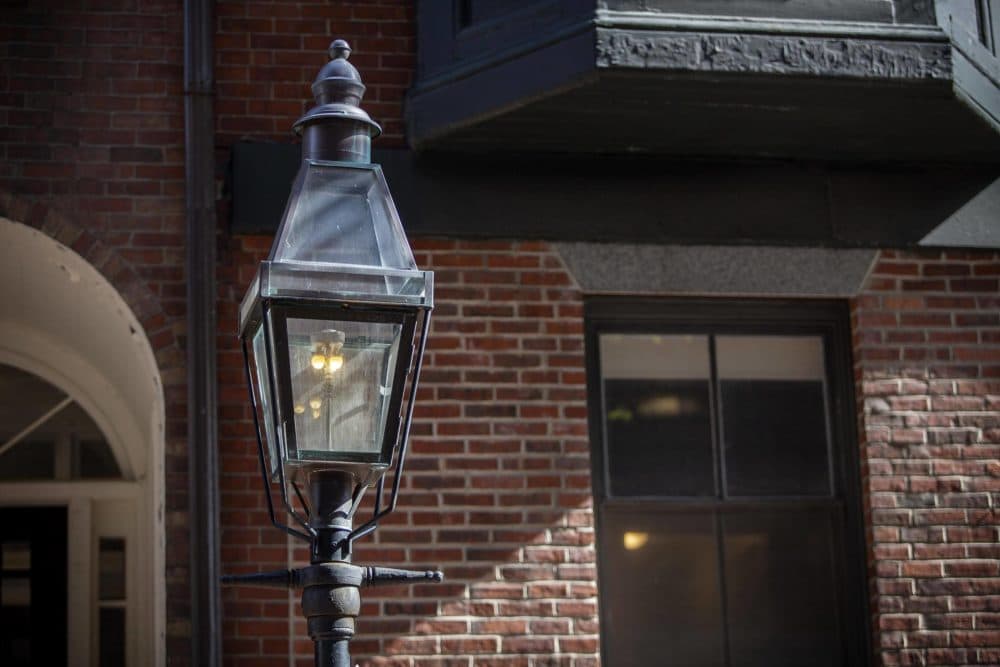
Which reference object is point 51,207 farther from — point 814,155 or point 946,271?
point 946,271

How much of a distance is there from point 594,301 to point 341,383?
303 cm

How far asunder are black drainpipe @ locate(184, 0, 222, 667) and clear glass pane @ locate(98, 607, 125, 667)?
166cm

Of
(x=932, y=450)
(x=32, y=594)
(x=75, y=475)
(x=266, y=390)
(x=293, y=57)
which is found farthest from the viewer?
(x=75, y=475)

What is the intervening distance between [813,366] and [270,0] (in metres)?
2.94

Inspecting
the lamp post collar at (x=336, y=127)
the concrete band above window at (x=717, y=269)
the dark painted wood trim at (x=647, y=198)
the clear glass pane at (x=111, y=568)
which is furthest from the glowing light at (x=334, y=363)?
the clear glass pane at (x=111, y=568)

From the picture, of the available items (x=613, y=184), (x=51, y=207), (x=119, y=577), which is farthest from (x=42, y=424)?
(x=613, y=184)

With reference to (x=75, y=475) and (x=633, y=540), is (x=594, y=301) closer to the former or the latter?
(x=633, y=540)

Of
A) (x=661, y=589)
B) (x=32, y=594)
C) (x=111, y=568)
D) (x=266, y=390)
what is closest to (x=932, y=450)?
(x=661, y=589)

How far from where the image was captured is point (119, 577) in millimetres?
7293

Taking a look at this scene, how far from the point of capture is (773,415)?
652cm

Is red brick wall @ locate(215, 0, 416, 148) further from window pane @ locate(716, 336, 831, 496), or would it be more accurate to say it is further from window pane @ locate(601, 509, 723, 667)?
window pane @ locate(601, 509, 723, 667)

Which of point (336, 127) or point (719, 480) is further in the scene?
point (719, 480)

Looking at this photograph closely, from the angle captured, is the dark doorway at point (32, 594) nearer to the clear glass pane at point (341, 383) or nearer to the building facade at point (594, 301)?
the building facade at point (594, 301)

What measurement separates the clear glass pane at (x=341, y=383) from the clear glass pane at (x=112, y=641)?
162 inches
